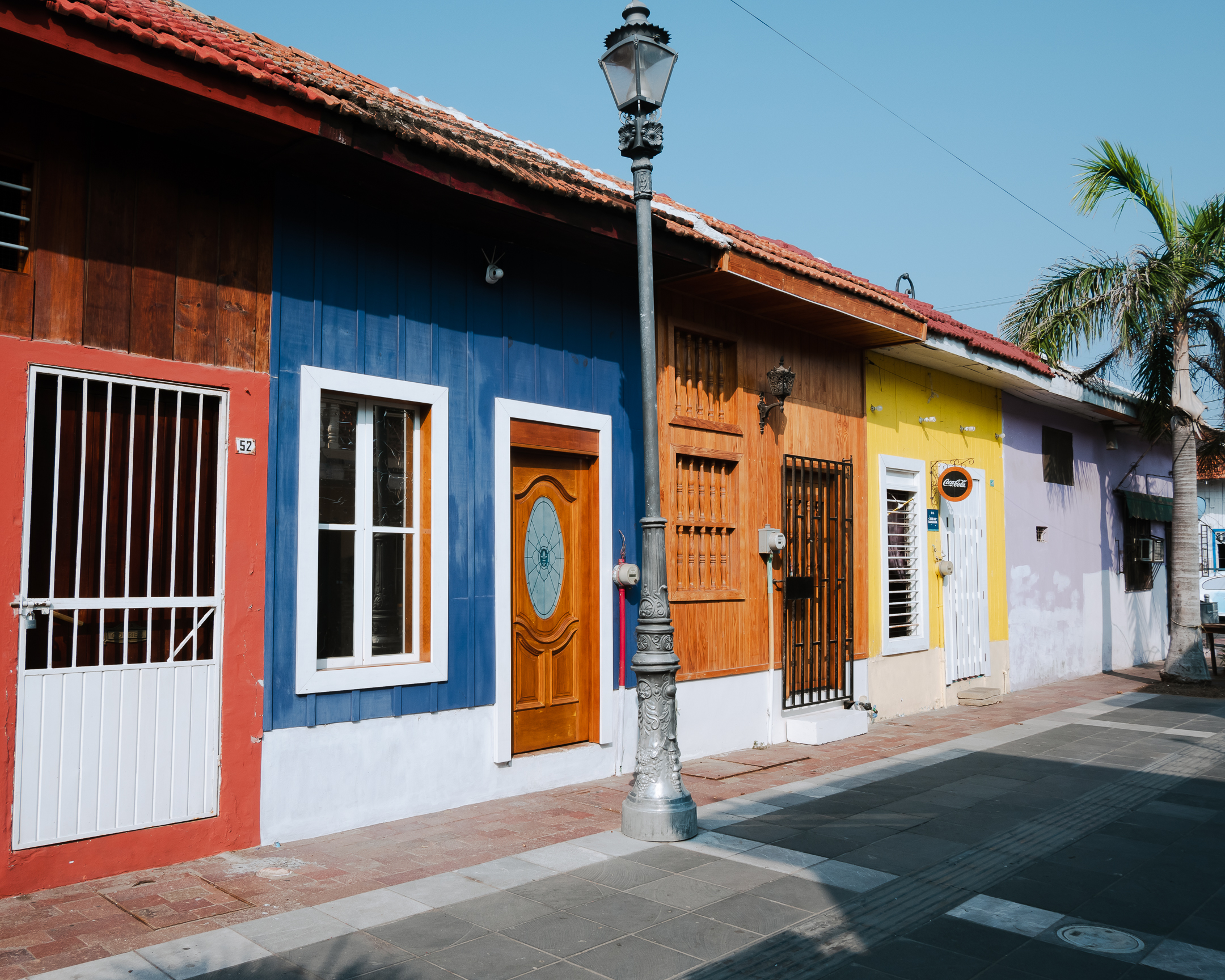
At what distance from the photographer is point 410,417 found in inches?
265

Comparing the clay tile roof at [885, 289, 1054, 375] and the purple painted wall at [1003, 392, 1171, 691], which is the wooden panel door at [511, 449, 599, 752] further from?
the purple painted wall at [1003, 392, 1171, 691]

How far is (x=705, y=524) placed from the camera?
8.92m

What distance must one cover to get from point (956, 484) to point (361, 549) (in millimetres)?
8272

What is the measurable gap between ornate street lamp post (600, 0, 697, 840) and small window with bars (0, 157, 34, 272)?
3.32 metres

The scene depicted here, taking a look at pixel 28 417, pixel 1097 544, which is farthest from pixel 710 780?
pixel 1097 544

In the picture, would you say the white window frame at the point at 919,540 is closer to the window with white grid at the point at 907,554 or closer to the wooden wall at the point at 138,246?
the window with white grid at the point at 907,554

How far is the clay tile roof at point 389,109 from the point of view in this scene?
15.7 ft

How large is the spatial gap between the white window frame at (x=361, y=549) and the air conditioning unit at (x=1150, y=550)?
1564cm

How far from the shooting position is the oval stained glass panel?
24.5ft

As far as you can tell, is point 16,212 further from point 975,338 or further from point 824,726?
point 975,338

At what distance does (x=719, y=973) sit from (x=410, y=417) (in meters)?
4.20

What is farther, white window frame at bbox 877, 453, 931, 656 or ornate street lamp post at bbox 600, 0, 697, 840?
white window frame at bbox 877, 453, 931, 656

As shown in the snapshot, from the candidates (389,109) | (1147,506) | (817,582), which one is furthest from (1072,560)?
(389,109)

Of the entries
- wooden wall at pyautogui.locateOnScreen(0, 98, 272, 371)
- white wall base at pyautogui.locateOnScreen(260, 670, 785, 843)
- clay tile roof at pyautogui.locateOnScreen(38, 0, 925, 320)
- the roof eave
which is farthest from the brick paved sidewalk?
the roof eave
